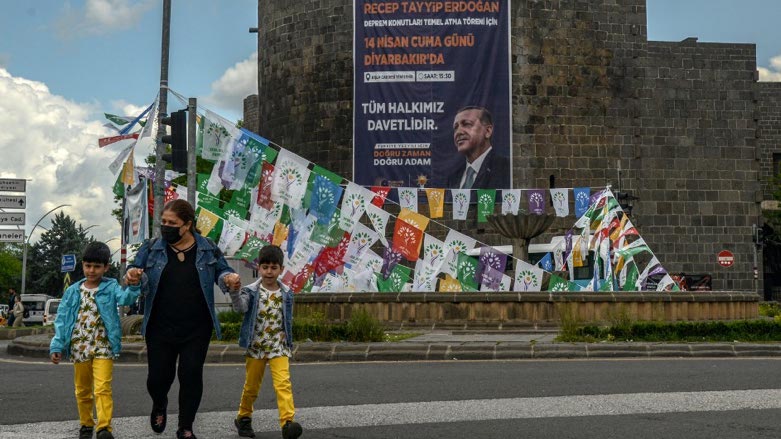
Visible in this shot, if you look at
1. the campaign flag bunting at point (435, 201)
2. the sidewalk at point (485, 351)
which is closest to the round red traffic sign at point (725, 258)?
the campaign flag bunting at point (435, 201)

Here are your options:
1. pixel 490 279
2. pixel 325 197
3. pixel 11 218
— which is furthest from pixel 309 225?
pixel 11 218

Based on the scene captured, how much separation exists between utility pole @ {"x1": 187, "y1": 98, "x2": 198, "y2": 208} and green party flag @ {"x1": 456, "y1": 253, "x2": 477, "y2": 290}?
17.3ft

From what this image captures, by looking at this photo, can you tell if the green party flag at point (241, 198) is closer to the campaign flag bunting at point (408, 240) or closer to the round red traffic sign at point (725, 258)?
the campaign flag bunting at point (408, 240)

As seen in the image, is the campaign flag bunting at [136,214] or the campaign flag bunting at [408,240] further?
the campaign flag bunting at [408,240]

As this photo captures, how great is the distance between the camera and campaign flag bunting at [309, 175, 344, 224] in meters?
20.2

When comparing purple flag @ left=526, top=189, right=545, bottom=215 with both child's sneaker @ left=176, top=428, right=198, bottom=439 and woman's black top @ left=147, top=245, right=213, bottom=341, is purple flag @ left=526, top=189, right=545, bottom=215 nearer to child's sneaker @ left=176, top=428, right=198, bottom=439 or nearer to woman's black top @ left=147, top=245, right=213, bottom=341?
woman's black top @ left=147, top=245, right=213, bottom=341

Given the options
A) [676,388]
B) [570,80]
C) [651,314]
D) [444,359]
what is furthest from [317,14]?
[676,388]

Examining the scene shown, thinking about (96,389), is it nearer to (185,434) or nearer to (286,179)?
(185,434)

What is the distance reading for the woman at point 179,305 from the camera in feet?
23.3

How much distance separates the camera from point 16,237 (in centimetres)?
3444

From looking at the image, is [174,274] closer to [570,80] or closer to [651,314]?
[651,314]

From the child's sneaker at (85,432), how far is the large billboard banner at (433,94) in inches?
942

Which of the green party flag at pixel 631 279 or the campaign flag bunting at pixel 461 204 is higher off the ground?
the campaign flag bunting at pixel 461 204

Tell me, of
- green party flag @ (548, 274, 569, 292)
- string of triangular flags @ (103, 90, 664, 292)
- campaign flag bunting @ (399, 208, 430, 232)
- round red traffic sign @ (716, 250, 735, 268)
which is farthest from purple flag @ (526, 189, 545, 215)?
round red traffic sign @ (716, 250, 735, 268)
